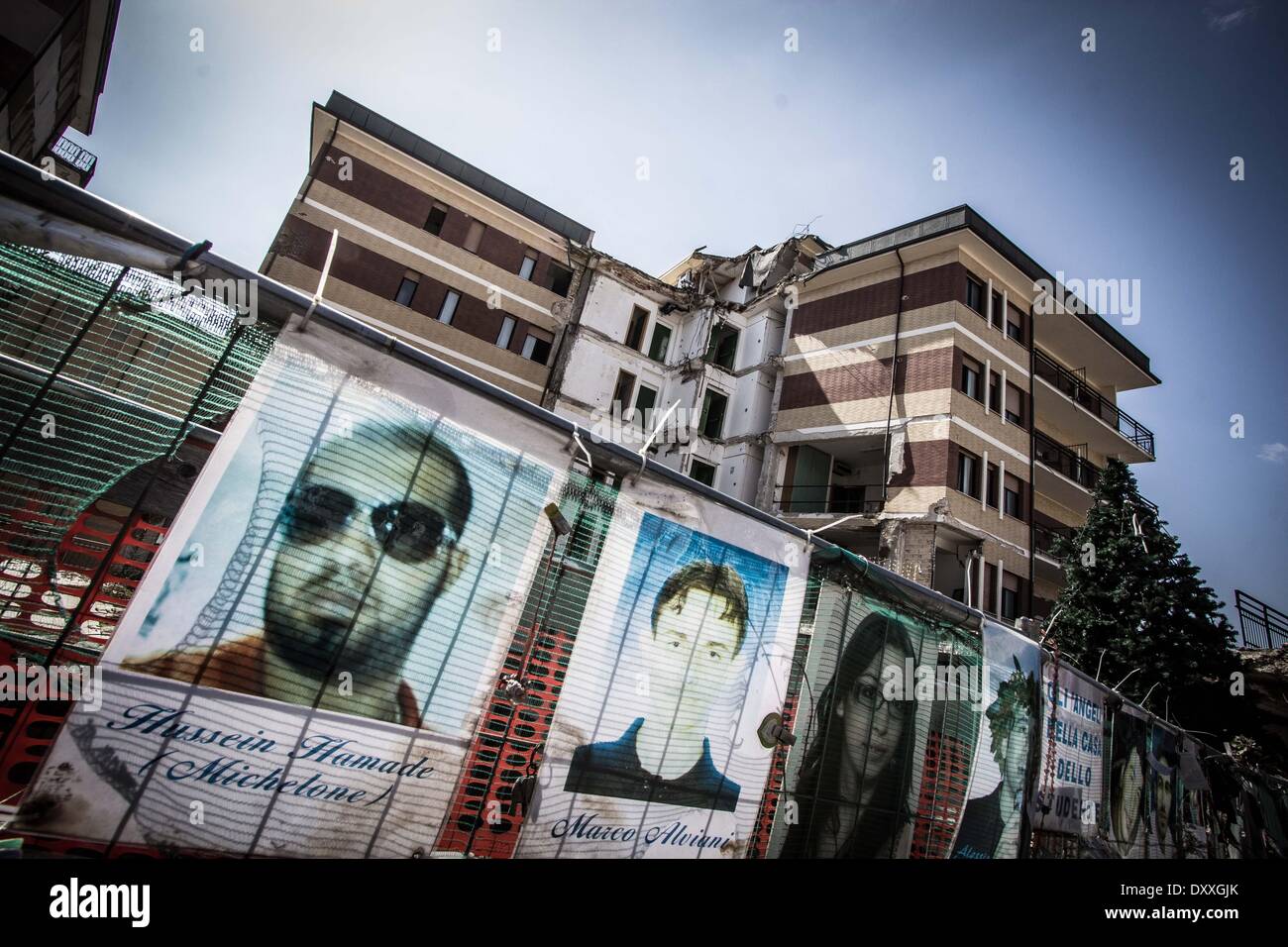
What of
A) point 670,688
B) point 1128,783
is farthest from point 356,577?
point 1128,783

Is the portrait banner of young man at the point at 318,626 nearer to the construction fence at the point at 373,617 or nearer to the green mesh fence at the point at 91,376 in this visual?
the construction fence at the point at 373,617

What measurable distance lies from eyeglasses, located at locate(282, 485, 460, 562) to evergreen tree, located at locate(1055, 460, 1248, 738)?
16433mm

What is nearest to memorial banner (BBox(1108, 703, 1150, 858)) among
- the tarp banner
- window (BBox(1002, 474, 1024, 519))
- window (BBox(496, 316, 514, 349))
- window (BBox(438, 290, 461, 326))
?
the tarp banner

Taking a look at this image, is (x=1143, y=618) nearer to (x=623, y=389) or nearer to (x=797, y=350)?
(x=797, y=350)

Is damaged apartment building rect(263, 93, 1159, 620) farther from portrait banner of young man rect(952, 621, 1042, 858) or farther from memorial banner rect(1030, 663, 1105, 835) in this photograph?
portrait banner of young man rect(952, 621, 1042, 858)

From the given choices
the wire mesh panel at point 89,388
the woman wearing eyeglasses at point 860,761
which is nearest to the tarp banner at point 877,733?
the woman wearing eyeglasses at point 860,761

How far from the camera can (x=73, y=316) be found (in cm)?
291

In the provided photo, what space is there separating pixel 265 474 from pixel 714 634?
312cm

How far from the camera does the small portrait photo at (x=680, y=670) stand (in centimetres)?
380

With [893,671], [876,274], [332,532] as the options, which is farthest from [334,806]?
[876,274]

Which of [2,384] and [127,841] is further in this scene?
[2,384]

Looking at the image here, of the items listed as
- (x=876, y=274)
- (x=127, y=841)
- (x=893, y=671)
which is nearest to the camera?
(x=127, y=841)

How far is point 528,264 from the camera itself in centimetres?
2450

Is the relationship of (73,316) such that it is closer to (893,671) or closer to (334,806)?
(334,806)
